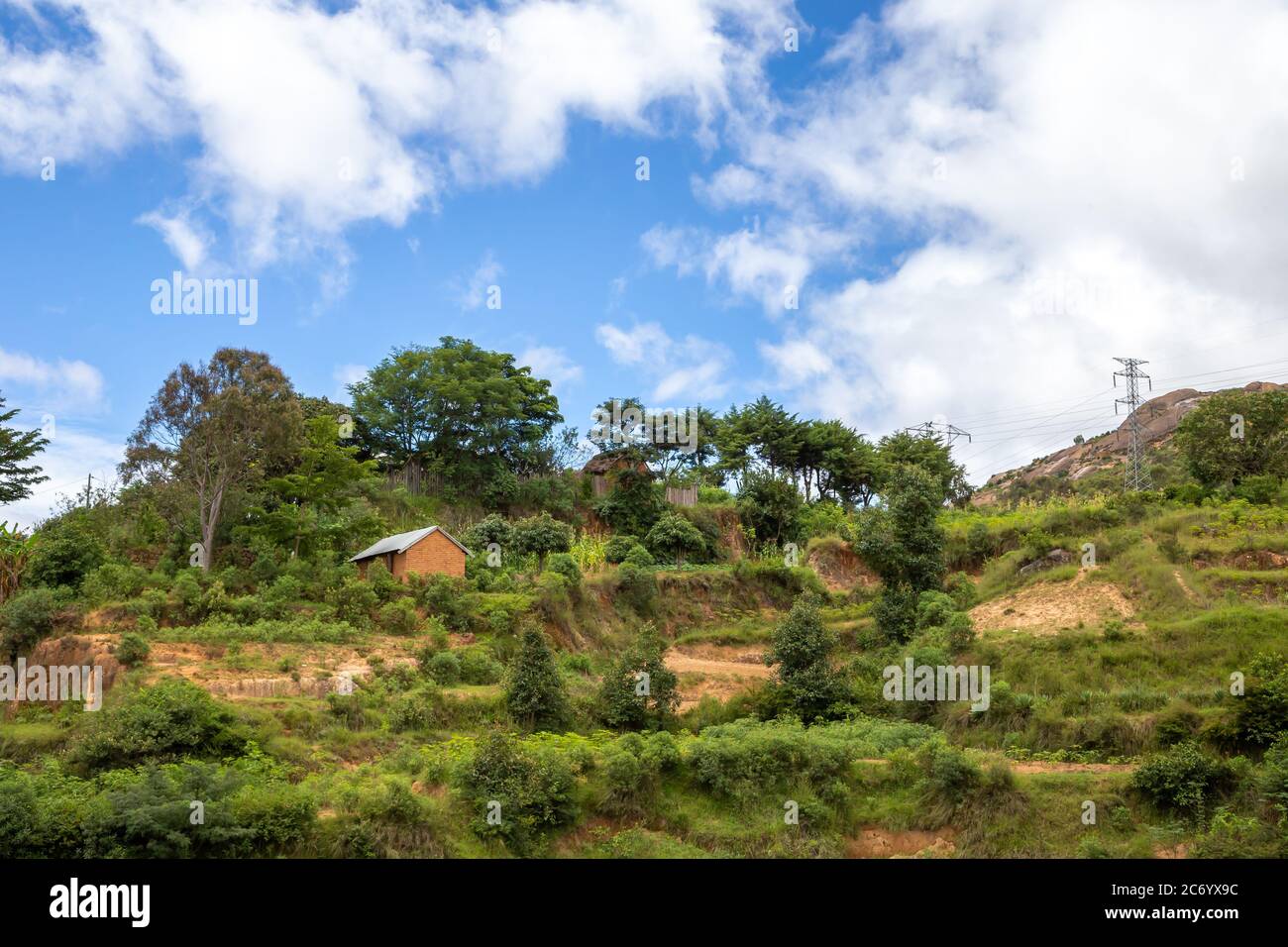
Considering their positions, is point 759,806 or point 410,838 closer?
point 410,838

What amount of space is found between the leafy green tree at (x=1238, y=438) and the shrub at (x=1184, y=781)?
58.2ft

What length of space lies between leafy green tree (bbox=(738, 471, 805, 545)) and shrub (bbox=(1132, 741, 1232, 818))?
2321 centimetres

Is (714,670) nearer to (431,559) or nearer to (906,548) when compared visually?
(906,548)

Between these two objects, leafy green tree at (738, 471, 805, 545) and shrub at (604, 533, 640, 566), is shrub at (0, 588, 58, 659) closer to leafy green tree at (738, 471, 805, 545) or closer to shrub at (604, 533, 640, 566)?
shrub at (604, 533, 640, 566)

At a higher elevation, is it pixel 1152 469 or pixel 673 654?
pixel 1152 469

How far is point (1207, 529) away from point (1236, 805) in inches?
522

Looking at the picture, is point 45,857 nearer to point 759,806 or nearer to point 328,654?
point 328,654

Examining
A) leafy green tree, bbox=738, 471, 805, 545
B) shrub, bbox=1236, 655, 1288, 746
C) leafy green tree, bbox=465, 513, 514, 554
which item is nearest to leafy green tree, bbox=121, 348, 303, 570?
leafy green tree, bbox=465, 513, 514, 554

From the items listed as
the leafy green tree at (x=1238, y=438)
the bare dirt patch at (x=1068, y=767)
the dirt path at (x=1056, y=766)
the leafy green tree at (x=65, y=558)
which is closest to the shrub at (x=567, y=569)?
the leafy green tree at (x=65, y=558)

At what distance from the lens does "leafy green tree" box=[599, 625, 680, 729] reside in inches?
846

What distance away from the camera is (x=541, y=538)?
32.2 meters

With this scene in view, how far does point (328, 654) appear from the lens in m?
22.4
